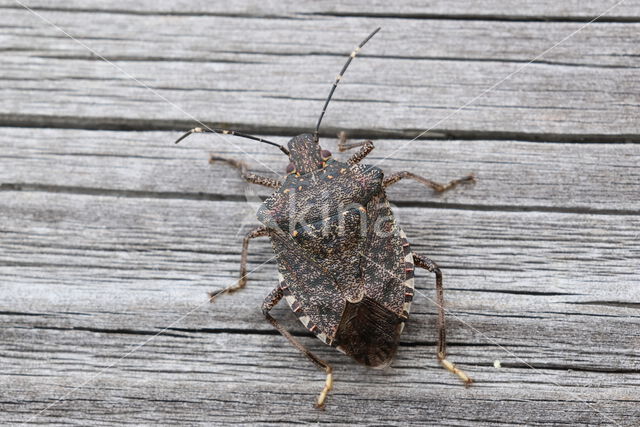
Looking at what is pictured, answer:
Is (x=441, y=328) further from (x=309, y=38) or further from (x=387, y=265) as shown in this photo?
(x=309, y=38)

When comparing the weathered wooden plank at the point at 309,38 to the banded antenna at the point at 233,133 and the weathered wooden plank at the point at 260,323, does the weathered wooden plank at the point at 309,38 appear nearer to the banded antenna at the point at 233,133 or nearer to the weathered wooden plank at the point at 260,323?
the banded antenna at the point at 233,133

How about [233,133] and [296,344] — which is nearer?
[296,344]

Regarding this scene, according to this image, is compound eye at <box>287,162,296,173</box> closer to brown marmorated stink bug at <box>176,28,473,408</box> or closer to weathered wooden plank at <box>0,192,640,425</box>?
Answer: brown marmorated stink bug at <box>176,28,473,408</box>

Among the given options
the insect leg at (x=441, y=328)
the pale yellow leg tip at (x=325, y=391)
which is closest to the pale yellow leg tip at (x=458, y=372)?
the insect leg at (x=441, y=328)

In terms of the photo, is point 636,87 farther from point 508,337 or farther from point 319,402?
point 319,402

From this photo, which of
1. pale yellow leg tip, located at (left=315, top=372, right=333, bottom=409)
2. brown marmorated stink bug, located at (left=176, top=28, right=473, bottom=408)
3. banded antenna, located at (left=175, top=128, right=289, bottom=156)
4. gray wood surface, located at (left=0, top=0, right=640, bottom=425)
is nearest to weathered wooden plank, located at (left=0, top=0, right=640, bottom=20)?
gray wood surface, located at (left=0, top=0, right=640, bottom=425)

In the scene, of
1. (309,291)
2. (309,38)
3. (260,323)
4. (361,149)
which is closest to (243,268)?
(260,323)

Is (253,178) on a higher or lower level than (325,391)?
higher
